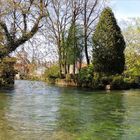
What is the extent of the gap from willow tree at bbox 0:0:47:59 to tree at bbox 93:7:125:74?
1105 inches

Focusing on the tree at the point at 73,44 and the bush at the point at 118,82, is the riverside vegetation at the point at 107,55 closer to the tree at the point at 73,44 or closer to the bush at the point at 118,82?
the bush at the point at 118,82

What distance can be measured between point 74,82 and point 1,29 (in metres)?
33.6

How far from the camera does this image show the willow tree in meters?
17.0

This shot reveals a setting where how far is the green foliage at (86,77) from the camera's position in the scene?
46875 mm

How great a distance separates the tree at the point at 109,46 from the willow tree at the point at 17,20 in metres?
28.1

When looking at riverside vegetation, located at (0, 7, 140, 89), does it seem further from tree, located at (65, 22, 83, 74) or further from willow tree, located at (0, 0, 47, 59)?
willow tree, located at (0, 0, 47, 59)

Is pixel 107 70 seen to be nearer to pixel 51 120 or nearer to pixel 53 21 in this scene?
pixel 53 21

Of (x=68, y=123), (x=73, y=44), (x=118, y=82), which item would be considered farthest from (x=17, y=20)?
(x=73, y=44)

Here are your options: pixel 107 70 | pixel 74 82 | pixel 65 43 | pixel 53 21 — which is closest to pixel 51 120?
pixel 107 70

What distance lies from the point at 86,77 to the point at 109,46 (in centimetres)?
426

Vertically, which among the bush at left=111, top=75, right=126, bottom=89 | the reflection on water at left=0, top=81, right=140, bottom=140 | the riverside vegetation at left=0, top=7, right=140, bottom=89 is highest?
the riverside vegetation at left=0, top=7, right=140, bottom=89

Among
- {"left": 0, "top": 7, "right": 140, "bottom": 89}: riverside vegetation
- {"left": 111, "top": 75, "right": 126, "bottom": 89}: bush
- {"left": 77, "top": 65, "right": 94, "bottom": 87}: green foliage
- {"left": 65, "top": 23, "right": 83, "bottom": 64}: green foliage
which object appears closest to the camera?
{"left": 111, "top": 75, "right": 126, "bottom": 89}: bush

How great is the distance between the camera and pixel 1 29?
1725cm

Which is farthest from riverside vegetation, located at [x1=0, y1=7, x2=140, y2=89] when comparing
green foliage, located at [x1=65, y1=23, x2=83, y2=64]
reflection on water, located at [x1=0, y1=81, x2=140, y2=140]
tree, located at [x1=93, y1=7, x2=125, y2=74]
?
reflection on water, located at [x1=0, y1=81, x2=140, y2=140]
